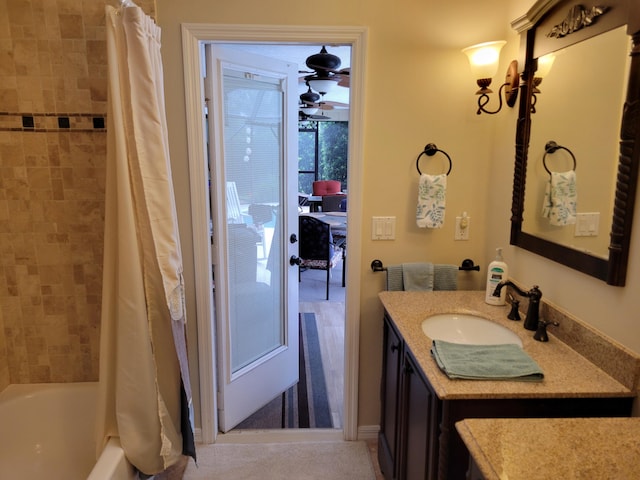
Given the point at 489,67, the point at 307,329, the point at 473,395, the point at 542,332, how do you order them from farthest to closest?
1. the point at 307,329
2. the point at 489,67
3. the point at 542,332
4. the point at 473,395

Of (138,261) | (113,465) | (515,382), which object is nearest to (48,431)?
(113,465)

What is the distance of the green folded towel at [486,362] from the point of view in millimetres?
1333

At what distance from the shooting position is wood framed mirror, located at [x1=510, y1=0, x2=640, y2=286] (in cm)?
129

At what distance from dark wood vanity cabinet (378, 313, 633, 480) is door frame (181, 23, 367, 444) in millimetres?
462

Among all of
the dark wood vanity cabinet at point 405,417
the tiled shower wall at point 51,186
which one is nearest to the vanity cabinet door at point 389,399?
the dark wood vanity cabinet at point 405,417

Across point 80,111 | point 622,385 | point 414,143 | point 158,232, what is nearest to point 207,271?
point 158,232

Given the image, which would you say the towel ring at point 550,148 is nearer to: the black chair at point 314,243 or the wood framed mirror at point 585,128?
the wood framed mirror at point 585,128

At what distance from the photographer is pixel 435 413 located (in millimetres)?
1375

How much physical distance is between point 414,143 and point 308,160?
6.99 m

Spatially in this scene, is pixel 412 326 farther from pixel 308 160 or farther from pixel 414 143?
pixel 308 160

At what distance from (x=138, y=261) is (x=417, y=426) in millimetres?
1242

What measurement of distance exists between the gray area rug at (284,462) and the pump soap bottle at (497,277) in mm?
1081

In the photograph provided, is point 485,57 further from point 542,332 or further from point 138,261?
point 138,261

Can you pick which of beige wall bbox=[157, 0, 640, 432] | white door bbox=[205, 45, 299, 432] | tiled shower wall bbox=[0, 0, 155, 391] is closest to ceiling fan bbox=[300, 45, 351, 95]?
white door bbox=[205, 45, 299, 432]
